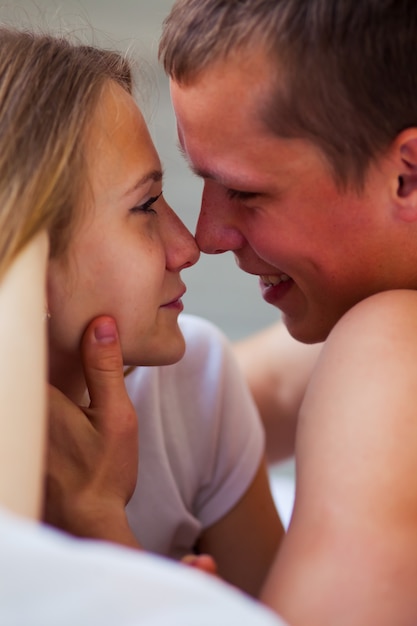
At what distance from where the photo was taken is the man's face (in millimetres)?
1113

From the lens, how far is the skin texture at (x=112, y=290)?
1093mm

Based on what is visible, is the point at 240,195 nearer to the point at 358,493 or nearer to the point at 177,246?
the point at 177,246

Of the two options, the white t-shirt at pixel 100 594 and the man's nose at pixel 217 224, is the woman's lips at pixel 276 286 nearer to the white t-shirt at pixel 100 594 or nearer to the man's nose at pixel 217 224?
the man's nose at pixel 217 224

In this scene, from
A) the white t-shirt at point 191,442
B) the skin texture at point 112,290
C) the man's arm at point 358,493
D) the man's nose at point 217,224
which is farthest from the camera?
the white t-shirt at point 191,442

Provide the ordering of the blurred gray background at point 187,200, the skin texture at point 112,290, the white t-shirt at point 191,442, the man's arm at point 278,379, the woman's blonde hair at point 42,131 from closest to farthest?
the woman's blonde hair at point 42,131, the skin texture at point 112,290, the white t-shirt at point 191,442, the man's arm at point 278,379, the blurred gray background at point 187,200

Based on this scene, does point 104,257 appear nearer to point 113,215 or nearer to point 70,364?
point 113,215

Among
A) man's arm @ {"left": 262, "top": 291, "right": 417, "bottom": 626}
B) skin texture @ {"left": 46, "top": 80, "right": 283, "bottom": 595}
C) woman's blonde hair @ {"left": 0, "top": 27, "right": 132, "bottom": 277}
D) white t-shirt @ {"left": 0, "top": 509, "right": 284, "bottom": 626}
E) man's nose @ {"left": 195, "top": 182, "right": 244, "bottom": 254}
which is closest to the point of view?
white t-shirt @ {"left": 0, "top": 509, "right": 284, "bottom": 626}

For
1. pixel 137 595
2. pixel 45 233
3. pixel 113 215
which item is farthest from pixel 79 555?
pixel 113 215

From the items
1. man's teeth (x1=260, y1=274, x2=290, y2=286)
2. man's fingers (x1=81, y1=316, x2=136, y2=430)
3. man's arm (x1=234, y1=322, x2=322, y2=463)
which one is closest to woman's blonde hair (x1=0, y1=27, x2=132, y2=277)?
man's fingers (x1=81, y1=316, x2=136, y2=430)

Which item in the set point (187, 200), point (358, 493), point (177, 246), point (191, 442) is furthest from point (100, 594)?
point (187, 200)

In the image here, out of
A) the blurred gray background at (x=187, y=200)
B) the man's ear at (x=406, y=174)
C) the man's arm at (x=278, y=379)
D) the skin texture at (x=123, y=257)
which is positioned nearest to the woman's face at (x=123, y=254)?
the skin texture at (x=123, y=257)

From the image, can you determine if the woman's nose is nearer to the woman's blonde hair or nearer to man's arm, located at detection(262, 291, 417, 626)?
the woman's blonde hair

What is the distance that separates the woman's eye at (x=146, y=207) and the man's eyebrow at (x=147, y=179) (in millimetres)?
21

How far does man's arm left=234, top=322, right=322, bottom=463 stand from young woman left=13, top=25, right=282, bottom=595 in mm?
231
